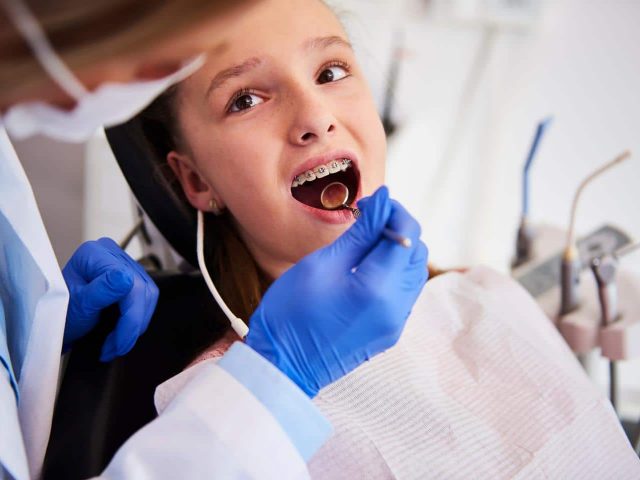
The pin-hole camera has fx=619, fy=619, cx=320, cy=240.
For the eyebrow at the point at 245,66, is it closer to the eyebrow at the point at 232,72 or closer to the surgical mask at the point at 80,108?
the eyebrow at the point at 232,72

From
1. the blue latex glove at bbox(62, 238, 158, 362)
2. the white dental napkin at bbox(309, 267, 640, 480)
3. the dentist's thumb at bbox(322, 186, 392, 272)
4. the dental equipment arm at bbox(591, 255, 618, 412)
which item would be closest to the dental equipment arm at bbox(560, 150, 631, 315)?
the dental equipment arm at bbox(591, 255, 618, 412)

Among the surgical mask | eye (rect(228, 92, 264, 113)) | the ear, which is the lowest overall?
the ear

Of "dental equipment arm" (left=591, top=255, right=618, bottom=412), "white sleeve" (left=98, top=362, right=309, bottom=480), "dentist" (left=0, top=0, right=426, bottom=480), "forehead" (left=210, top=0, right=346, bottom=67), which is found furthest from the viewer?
"dental equipment arm" (left=591, top=255, right=618, bottom=412)

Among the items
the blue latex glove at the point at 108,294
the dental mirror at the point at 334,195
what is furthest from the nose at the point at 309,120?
the blue latex glove at the point at 108,294

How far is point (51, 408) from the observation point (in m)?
0.86

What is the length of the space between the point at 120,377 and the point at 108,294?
0.45 feet

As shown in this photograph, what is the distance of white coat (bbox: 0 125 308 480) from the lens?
68 cm

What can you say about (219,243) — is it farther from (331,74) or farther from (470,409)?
(470,409)

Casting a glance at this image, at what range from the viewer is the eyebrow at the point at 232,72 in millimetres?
992

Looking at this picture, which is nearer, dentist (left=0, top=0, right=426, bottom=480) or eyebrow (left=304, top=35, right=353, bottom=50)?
dentist (left=0, top=0, right=426, bottom=480)

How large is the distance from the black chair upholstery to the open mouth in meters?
0.26

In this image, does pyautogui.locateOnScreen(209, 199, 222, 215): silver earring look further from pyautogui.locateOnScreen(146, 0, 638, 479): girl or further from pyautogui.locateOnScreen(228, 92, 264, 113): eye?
pyautogui.locateOnScreen(228, 92, 264, 113): eye

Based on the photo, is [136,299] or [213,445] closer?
[213,445]

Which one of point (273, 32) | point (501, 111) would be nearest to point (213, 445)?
point (273, 32)
